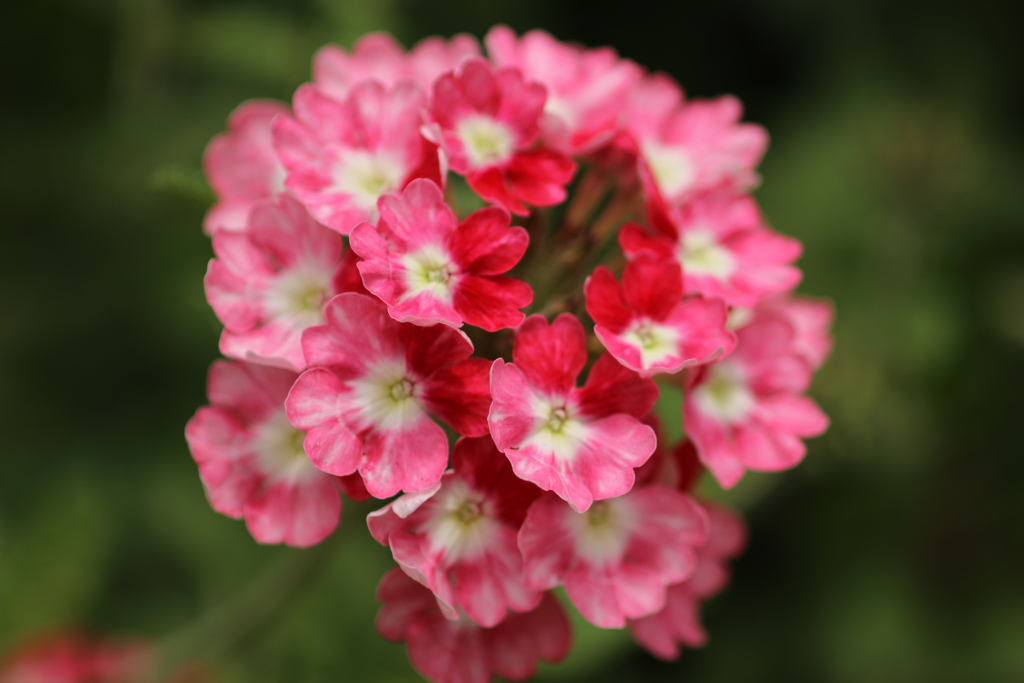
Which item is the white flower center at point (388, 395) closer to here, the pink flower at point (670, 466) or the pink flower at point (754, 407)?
the pink flower at point (670, 466)

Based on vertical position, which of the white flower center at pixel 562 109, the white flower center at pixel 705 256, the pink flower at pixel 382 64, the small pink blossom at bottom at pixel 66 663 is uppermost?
the white flower center at pixel 562 109

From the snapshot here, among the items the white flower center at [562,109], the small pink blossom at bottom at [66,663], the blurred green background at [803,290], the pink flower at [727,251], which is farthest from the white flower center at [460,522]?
the small pink blossom at bottom at [66,663]

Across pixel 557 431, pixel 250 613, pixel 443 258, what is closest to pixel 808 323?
pixel 557 431

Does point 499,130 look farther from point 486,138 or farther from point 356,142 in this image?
point 356,142

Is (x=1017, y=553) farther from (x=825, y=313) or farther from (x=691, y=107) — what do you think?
(x=691, y=107)

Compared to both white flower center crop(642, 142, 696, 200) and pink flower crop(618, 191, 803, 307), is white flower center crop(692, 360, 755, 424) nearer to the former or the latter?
pink flower crop(618, 191, 803, 307)

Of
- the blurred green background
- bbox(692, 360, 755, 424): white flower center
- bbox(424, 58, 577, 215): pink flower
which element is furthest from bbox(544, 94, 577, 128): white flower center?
the blurred green background
